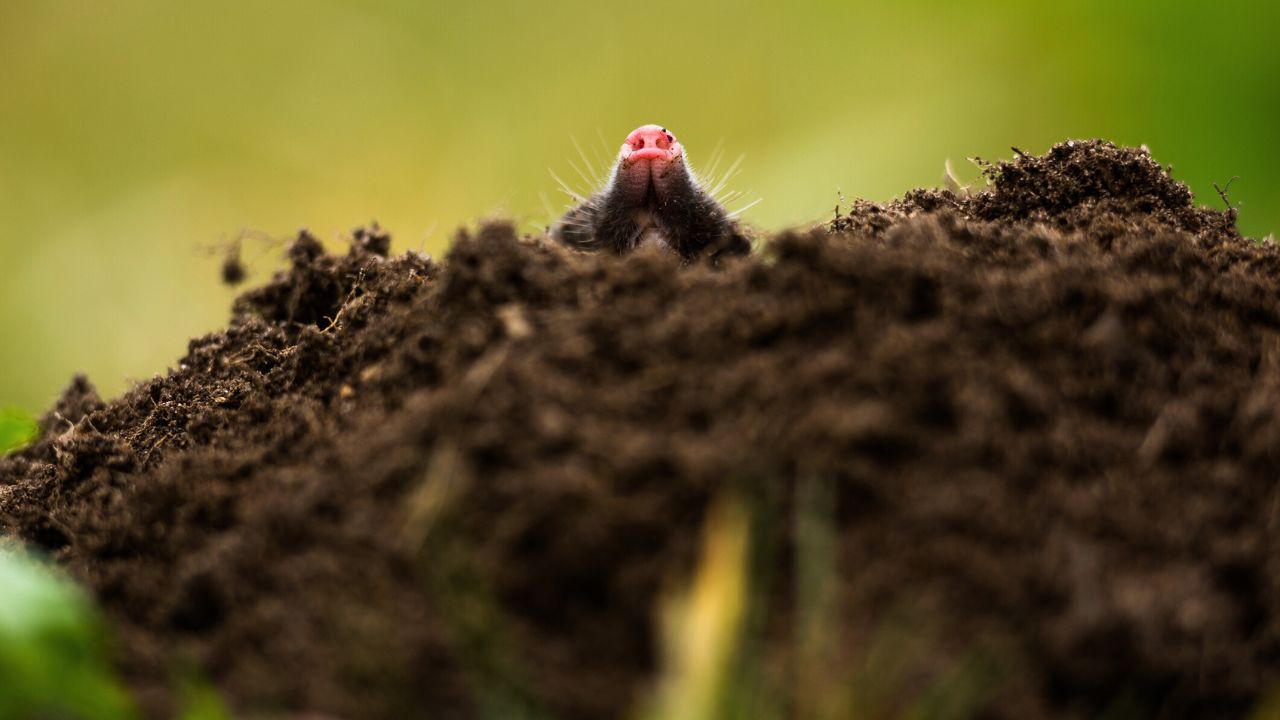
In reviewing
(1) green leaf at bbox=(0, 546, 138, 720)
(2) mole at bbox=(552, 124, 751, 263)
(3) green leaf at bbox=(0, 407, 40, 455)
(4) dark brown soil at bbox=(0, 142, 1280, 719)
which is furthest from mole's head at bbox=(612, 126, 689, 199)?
(1) green leaf at bbox=(0, 546, 138, 720)

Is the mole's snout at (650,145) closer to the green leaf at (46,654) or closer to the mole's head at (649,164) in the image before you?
the mole's head at (649,164)

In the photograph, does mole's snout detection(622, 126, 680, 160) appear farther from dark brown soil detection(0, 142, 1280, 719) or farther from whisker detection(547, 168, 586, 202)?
dark brown soil detection(0, 142, 1280, 719)

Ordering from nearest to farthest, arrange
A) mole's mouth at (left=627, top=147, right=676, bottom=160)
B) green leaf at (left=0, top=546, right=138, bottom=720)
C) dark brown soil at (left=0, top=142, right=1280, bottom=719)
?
green leaf at (left=0, top=546, right=138, bottom=720)
dark brown soil at (left=0, top=142, right=1280, bottom=719)
mole's mouth at (left=627, top=147, right=676, bottom=160)

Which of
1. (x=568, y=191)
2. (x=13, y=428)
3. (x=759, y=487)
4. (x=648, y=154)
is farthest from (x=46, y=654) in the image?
(x=568, y=191)

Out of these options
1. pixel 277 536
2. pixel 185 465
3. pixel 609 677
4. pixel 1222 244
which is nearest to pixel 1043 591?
pixel 609 677

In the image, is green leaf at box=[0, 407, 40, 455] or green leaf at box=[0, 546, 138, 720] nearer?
green leaf at box=[0, 546, 138, 720]

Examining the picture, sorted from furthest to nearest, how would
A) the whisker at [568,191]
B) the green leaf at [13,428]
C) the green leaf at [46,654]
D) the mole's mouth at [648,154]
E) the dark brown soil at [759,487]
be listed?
the whisker at [568,191] → the mole's mouth at [648,154] → the green leaf at [13,428] → the dark brown soil at [759,487] → the green leaf at [46,654]

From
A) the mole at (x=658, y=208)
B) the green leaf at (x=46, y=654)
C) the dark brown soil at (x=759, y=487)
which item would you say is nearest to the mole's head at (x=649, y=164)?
the mole at (x=658, y=208)

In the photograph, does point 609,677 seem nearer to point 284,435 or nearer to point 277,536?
point 277,536
